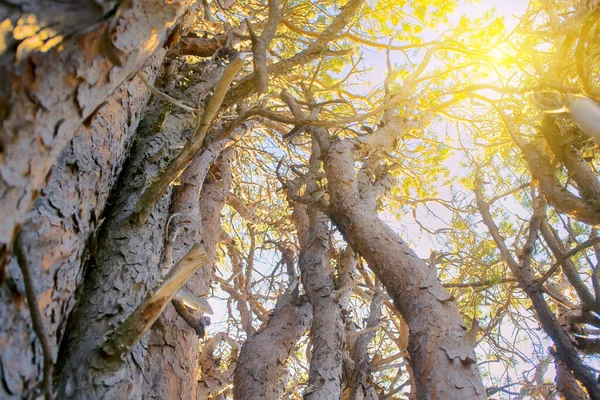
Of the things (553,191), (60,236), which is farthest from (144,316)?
(553,191)

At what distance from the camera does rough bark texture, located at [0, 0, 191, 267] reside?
646 millimetres

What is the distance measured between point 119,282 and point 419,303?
1.15 meters

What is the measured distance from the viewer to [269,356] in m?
2.50

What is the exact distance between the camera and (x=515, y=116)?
3.68 m

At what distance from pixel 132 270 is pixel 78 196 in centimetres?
33

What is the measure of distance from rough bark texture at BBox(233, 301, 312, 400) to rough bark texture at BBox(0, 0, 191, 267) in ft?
6.43

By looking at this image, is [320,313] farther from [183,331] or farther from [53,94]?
[53,94]

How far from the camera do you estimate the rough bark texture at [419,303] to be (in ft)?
4.82

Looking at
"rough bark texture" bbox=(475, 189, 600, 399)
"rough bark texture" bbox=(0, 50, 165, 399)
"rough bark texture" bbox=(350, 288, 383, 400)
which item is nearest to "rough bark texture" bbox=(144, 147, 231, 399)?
"rough bark texture" bbox=(0, 50, 165, 399)

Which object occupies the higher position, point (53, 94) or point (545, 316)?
point (545, 316)

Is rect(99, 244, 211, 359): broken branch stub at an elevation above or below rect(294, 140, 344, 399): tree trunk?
below

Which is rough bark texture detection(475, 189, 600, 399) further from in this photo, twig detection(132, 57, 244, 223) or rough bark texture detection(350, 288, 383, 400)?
twig detection(132, 57, 244, 223)

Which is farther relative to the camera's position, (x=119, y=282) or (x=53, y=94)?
(x=119, y=282)

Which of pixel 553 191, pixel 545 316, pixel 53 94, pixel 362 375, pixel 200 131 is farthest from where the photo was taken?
pixel 553 191
